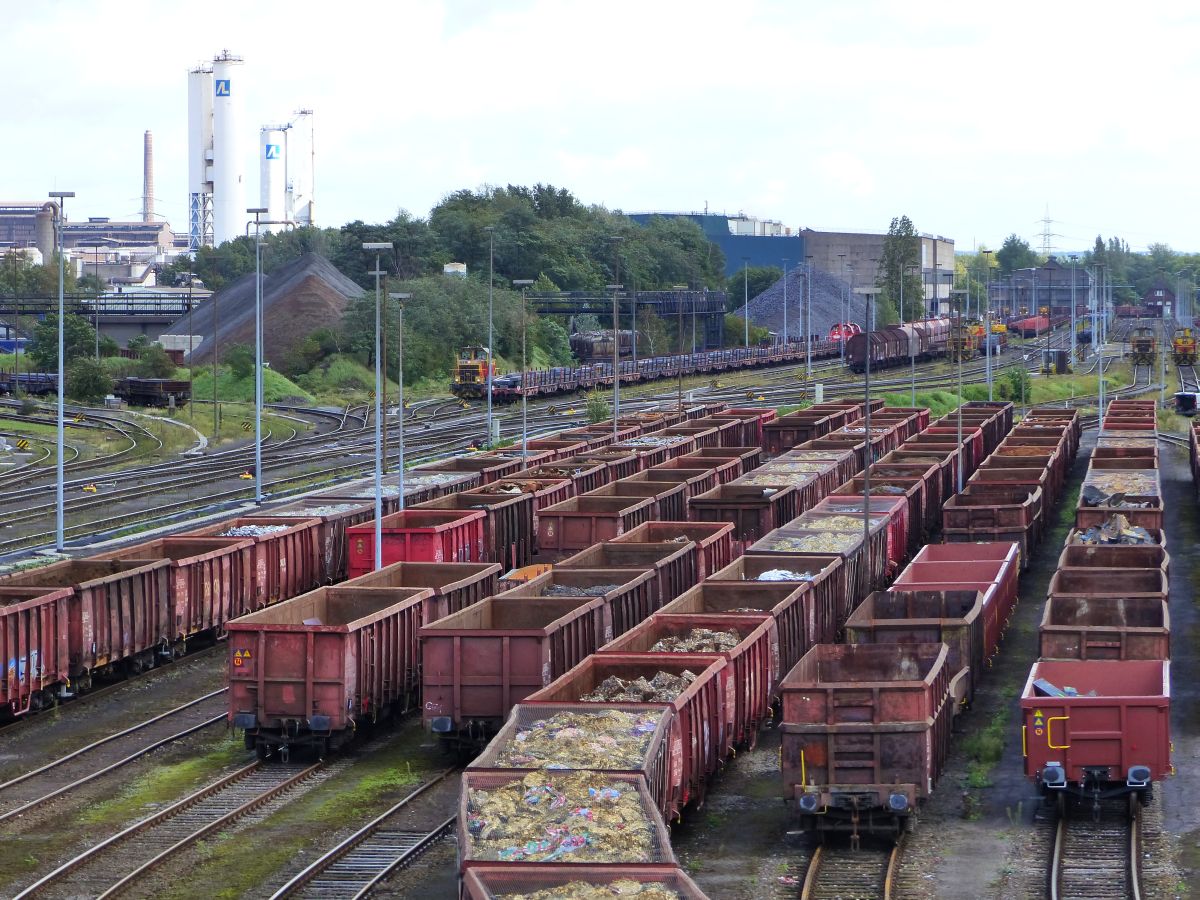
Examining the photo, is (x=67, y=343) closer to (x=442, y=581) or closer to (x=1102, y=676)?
(x=442, y=581)

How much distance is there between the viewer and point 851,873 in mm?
19109

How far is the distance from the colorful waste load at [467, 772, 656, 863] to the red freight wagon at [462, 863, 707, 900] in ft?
0.92

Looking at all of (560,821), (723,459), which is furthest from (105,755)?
(723,459)

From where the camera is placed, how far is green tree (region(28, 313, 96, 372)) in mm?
104188

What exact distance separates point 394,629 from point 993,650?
38.0ft

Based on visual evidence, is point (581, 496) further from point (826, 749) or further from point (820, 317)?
point (820, 317)

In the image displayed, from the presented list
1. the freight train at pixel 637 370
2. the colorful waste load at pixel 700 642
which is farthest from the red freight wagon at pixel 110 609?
the freight train at pixel 637 370

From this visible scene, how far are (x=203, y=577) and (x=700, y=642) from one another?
11020 mm

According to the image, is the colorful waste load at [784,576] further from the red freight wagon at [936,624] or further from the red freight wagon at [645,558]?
the red freight wagon at [645,558]

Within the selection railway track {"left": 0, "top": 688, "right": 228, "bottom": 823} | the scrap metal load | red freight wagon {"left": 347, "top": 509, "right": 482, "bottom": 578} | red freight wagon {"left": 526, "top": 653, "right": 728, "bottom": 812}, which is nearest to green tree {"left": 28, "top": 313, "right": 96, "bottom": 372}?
red freight wagon {"left": 347, "top": 509, "right": 482, "bottom": 578}

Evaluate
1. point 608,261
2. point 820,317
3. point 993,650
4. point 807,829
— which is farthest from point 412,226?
point 807,829

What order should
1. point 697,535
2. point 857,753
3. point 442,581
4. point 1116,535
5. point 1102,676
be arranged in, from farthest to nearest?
point 697,535
point 1116,535
point 442,581
point 1102,676
point 857,753

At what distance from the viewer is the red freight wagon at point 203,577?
1188 inches

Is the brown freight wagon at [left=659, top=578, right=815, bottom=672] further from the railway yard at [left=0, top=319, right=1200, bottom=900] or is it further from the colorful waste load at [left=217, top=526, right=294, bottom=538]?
the colorful waste load at [left=217, top=526, right=294, bottom=538]
